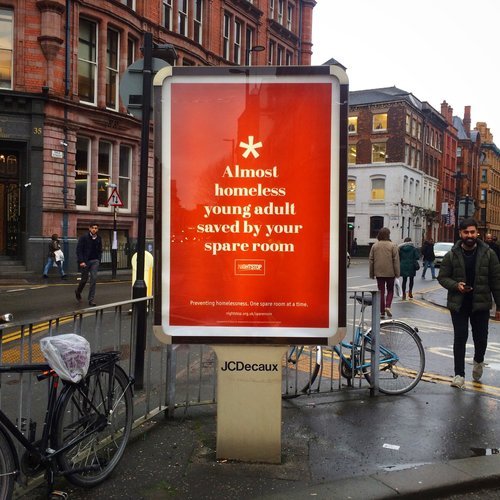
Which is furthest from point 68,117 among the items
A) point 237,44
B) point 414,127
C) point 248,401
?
point 414,127

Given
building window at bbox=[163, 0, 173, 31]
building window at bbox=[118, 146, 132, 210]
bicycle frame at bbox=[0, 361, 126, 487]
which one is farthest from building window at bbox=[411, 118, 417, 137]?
bicycle frame at bbox=[0, 361, 126, 487]

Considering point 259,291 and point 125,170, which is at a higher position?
point 125,170

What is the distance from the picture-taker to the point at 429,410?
554 cm

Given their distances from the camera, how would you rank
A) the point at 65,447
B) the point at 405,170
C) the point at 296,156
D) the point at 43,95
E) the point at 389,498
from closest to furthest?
the point at 65,447, the point at 389,498, the point at 296,156, the point at 43,95, the point at 405,170

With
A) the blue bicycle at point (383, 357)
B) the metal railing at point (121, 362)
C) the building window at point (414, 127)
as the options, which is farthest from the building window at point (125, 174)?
the building window at point (414, 127)

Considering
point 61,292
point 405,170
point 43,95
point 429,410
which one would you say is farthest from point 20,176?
point 405,170

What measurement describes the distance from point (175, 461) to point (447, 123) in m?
73.2

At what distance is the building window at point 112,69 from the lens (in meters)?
25.7

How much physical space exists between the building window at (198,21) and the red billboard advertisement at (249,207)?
29419 millimetres

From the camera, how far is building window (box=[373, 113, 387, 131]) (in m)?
56.1

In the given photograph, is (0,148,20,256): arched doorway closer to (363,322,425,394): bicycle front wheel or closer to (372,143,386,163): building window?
(363,322,425,394): bicycle front wheel

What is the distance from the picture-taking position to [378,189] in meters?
55.7

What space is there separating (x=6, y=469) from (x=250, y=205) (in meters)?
2.32

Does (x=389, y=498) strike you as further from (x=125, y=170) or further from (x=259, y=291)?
(x=125, y=170)
